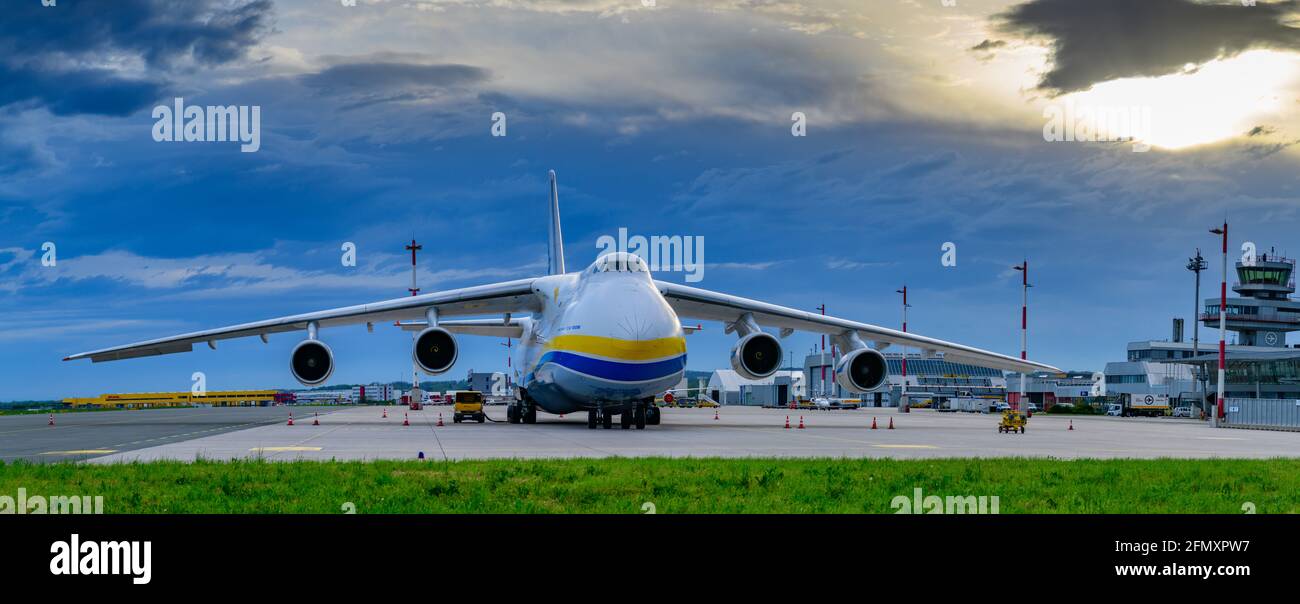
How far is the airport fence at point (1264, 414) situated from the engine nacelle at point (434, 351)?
118 ft

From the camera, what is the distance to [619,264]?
30.8 m

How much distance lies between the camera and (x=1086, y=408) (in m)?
85.8

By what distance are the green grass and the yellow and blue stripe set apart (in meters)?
11.4

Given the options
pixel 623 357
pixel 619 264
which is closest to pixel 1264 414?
pixel 619 264

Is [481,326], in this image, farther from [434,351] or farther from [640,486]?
[640,486]

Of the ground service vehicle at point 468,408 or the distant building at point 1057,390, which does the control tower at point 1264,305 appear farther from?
the ground service vehicle at point 468,408


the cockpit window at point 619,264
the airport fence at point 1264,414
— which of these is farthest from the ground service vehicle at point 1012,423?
the airport fence at point 1264,414

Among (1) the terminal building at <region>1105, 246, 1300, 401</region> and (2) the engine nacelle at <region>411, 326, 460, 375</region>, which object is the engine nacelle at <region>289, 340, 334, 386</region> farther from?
(1) the terminal building at <region>1105, 246, 1300, 401</region>

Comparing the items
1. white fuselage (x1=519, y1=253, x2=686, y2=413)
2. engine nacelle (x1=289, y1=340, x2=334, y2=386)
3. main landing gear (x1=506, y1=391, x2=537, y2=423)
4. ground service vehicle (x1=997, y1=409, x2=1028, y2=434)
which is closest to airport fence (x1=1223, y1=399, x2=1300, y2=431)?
ground service vehicle (x1=997, y1=409, x2=1028, y2=434)

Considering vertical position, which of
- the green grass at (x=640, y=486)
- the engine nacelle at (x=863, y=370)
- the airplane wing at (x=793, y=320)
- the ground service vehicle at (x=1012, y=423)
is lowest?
the ground service vehicle at (x=1012, y=423)

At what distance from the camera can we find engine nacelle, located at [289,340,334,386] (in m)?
32.4

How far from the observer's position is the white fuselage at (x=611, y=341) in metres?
27.9

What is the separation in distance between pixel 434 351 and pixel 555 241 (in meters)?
11.9
